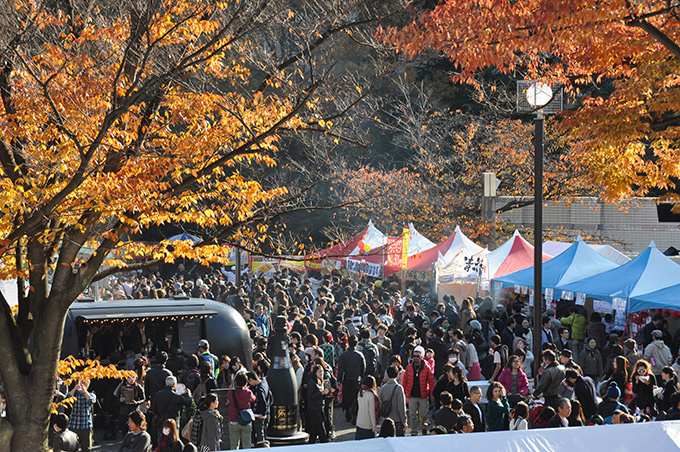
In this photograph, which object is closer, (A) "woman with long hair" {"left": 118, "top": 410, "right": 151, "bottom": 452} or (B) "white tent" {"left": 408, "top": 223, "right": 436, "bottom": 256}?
(A) "woman with long hair" {"left": 118, "top": 410, "right": 151, "bottom": 452}

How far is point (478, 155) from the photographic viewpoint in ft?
92.9

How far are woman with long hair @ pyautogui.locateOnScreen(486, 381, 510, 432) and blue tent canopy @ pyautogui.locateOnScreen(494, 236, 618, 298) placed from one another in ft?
28.1

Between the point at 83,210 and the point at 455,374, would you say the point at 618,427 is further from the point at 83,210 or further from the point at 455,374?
the point at 83,210

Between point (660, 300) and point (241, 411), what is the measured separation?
9.24m

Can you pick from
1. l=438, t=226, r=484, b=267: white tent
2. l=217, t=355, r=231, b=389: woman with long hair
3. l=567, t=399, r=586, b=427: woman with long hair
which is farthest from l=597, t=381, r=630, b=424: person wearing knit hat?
l=438, t=226, r=484, b=267: white tent

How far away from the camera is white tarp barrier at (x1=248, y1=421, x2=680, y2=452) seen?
539 cm

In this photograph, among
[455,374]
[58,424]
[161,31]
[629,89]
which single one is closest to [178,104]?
[161,31]

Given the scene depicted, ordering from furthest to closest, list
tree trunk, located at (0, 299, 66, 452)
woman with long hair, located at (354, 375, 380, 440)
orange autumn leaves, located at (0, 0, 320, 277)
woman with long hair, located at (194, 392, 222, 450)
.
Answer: woman with long hair, located at (354, 375, 380, 440) < woman with long hair, located at (194, 392, 222, 450) < tree trunk, located at (0, 299, 66, 452) < orange autumn leaves, located at (0, 0, 320, 277)

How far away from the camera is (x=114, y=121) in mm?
7512

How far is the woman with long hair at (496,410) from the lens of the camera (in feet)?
30.3

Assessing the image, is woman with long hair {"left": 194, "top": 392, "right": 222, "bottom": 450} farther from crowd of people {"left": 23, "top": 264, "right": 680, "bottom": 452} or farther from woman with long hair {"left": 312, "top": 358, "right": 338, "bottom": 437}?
woman with long hair {"left": 312, "top": 358, "right": 338, "bottom": 437}

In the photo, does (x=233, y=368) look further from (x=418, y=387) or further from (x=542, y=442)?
(x=542, y=442)

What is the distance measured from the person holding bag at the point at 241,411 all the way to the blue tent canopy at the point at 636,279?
9070 millimetres

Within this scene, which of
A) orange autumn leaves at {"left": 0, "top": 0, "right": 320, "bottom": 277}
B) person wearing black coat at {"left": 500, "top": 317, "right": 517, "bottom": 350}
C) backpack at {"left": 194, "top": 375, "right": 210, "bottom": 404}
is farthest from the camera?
person wearing black coat at {"left": 500, "top": 317, "right": 517, "bottom": 350}
